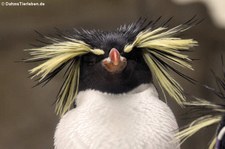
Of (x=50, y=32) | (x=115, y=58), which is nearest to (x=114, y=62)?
(x=115, y=58)

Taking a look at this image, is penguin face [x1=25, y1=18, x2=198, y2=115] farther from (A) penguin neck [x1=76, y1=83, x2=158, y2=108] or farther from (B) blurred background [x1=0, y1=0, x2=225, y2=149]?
(B) blurred background [x1=0, y1=0, x2=225, y2=149]

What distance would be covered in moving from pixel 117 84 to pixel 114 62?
50 mm

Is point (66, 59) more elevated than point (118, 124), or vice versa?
point (66, 59)

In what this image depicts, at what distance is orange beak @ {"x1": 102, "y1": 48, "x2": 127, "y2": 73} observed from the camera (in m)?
0.78

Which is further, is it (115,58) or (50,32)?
(50,32)

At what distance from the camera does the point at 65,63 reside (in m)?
0.88

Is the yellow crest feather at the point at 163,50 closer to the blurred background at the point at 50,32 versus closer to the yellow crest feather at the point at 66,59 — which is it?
the yellow crest feather at the point at 66,59

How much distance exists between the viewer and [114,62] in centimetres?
78

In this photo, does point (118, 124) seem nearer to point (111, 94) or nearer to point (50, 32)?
point (111, 94)

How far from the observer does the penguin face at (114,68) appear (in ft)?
2.60

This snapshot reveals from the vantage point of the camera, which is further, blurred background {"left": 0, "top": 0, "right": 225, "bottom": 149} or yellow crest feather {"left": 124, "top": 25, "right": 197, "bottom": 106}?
blurred background {"left": 0, "top": 0, "right": 225, "bottom": 149}

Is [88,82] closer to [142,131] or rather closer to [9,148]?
[142,131]

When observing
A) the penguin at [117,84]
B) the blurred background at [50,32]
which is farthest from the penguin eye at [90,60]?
the blurred background at [50,32]

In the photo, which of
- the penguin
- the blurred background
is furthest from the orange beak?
the blurred background
